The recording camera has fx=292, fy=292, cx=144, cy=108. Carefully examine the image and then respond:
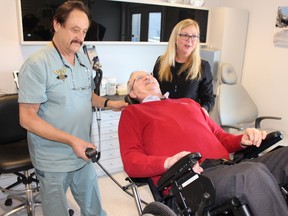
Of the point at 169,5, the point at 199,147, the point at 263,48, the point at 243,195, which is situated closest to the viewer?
the point at 243,195

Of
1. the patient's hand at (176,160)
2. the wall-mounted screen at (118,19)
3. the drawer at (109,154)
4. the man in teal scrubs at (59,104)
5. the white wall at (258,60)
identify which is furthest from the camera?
the white wall at (258,60)

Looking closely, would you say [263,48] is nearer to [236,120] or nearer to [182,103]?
[236,120]

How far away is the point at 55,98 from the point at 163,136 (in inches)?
21.2

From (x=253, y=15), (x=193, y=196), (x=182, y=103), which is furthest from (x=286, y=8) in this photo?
(x=193, y=196)

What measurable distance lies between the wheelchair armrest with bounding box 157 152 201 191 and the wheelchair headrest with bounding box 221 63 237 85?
76.6 inches

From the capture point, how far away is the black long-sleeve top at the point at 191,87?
198cm

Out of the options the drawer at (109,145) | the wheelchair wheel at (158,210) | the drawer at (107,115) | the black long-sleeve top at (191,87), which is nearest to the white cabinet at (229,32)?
the black long-sleeve top at (191,87)

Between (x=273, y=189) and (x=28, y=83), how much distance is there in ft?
3.57

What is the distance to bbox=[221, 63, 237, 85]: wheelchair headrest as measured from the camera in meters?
2.87

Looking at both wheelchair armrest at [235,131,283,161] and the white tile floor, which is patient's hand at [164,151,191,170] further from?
the white tile floor

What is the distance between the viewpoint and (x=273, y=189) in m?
1.06

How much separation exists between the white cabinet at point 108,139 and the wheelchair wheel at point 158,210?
4.46 ft

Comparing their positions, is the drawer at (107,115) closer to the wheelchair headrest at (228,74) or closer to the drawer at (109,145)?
the drawer at (109,145)

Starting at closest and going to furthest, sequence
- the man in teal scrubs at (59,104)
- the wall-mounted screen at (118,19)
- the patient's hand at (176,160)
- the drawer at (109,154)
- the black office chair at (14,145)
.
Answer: the patient's hand at (176,160)
the man in teal scrubs at (59,104)
the black office chair at (14,145)
the wall-mounted screen at (118,19)
the drawer at (109,154)
